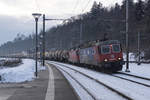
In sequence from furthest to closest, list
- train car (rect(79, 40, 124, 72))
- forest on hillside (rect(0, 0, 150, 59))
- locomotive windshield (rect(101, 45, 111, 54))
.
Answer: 1. forest on hillside (rect(0, 0, 150, 59))
2. locomotive windshield (rect(101, 45, 111, 54))
3. train car (rect(79, 40, 124, 72))

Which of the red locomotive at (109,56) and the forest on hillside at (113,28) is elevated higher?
the forest on hillside at (113,28)

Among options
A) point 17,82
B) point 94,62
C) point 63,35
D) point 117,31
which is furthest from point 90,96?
point 63,35

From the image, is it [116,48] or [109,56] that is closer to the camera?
[109,56]

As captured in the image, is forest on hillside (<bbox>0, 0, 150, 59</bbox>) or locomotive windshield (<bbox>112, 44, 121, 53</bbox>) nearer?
locomotive windshield (<bbox>112, 44, 121, 53</bbox>)

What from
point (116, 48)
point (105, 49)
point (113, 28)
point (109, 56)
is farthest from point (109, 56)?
point (113, 28)

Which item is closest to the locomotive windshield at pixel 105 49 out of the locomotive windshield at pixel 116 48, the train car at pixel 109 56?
the train car at pixel 109 56

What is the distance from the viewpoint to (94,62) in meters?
34.5

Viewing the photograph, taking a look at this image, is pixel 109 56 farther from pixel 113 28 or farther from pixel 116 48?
pixel 113 28

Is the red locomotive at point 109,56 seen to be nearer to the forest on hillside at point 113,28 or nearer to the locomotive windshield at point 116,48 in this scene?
the locomotive windshield at point 116,48

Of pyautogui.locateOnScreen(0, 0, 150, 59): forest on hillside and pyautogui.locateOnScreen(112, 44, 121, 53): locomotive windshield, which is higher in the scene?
pyautogui.locateOnScreen(0, 0, 150, 59): forest on hillside

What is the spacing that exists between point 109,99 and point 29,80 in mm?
8791

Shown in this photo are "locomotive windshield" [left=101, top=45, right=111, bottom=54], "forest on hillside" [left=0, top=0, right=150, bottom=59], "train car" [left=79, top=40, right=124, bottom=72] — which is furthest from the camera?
"forest on hillside" [left=0, top=0, right=150, bottom=59]

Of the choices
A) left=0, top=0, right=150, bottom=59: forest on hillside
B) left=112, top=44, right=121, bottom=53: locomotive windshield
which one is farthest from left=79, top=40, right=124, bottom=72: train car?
left=0, top=0, right=150, bottom=59: forest on hillside

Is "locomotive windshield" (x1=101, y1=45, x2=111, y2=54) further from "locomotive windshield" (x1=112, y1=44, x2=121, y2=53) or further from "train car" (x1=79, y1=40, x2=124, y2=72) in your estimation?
"locomotive windshield" (x1=112, y1=44, x2=121, y2=53)
